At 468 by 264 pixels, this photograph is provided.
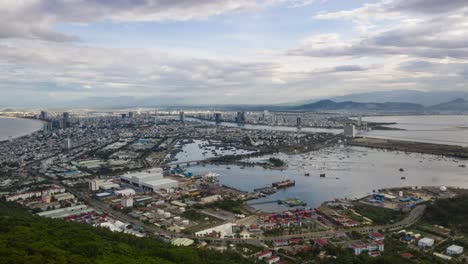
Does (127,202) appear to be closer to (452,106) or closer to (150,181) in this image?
(150,181)

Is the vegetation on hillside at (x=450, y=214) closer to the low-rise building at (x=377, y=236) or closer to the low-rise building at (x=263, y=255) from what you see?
the low-rise building at (x=377, y=236)

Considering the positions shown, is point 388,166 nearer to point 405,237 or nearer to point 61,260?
point 405,237

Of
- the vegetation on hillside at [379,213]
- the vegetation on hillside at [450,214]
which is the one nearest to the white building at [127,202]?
the vegetation on hillside at [379,213]

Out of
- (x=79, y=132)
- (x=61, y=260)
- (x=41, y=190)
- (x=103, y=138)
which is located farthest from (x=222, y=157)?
(x=79, y=132)

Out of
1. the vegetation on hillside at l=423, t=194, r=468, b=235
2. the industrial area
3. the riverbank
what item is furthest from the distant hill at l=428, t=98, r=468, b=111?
the vegetation on hillside at l=423, t=194, r=468, b=235

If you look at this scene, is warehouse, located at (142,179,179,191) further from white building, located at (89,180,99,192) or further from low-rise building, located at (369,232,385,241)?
low-rise building, located at (369,232,385,241)
